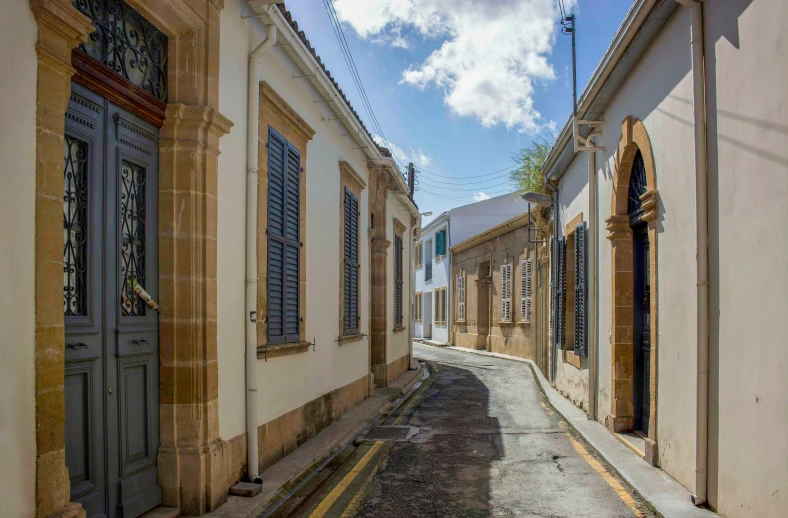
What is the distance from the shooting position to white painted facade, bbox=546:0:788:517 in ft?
13.7

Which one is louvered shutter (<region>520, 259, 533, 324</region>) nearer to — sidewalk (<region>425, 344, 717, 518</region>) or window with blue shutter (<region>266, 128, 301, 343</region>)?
sidewalk (<region>425, 344, 717, 518</region>)

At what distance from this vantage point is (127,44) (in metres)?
4.71

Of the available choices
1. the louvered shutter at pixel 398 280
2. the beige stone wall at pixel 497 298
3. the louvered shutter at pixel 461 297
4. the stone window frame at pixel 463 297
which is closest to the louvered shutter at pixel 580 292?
the louvered shutter at pixel 398 280

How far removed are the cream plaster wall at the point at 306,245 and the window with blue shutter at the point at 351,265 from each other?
1.28 feet

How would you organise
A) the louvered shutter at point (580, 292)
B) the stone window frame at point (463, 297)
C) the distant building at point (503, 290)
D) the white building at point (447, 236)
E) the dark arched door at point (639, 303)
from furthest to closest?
the white building at point (447, 236) < the stone window frame at point (463, 297) < the distant building at point (503, 290) < the louvered shutter at point (580, 292) < the dark arched door at point (639, 303)

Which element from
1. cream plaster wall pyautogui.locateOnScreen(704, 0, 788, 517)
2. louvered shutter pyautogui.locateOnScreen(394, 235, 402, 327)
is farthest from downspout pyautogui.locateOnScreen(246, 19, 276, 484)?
louvered shutter pyautogui.locateOnScreen(394, 235, 402, 327)

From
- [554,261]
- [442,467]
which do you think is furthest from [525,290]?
[442,467]

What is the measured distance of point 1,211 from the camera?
10.3 ft

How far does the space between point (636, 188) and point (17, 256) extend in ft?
22.2

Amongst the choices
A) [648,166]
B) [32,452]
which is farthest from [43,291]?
[648,166]

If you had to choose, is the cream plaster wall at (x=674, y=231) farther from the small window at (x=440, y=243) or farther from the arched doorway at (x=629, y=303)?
the small window at (x=440, y=243)

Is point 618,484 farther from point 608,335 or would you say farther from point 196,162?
point 196,162

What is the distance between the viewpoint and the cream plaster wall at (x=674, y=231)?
568 cm

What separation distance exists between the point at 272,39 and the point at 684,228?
4072 millimetres
